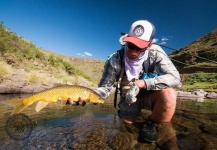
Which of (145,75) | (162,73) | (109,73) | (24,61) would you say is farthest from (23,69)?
(162,73)

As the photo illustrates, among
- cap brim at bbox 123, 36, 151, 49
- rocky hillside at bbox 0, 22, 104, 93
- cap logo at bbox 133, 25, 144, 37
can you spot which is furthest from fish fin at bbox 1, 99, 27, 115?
cap logo at bbox 133, 25, 144, 37

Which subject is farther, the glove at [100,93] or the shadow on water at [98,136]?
the glove at [100,93]

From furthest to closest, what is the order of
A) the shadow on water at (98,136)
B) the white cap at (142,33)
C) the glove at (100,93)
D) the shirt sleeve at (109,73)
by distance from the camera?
the shirt sleeve at (109,73) < the glove at (100,93) < the white cap at (142,33) < the shadow on water at (98,136)

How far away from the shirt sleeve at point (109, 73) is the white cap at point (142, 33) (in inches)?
23.1

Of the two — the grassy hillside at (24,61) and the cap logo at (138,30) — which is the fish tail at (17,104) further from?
the grassy hillside at (24,61)

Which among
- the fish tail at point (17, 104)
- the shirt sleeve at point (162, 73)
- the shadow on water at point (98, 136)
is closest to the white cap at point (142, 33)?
the shirt sleeve at point (162, 73)

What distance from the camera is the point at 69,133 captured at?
415 centimetres

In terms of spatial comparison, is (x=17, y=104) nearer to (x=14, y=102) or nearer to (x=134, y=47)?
(x=14, y=102)

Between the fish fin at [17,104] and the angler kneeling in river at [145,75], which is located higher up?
the angler kneeling in river at [145,75]

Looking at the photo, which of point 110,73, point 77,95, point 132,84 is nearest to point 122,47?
point 110,73

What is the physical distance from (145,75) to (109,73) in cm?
72

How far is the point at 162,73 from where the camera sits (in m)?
4.31

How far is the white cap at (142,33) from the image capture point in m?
4.03

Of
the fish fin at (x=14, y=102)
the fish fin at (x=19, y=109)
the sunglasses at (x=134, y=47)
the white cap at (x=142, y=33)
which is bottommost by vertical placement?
the fish fin at (x=19, y=109)
